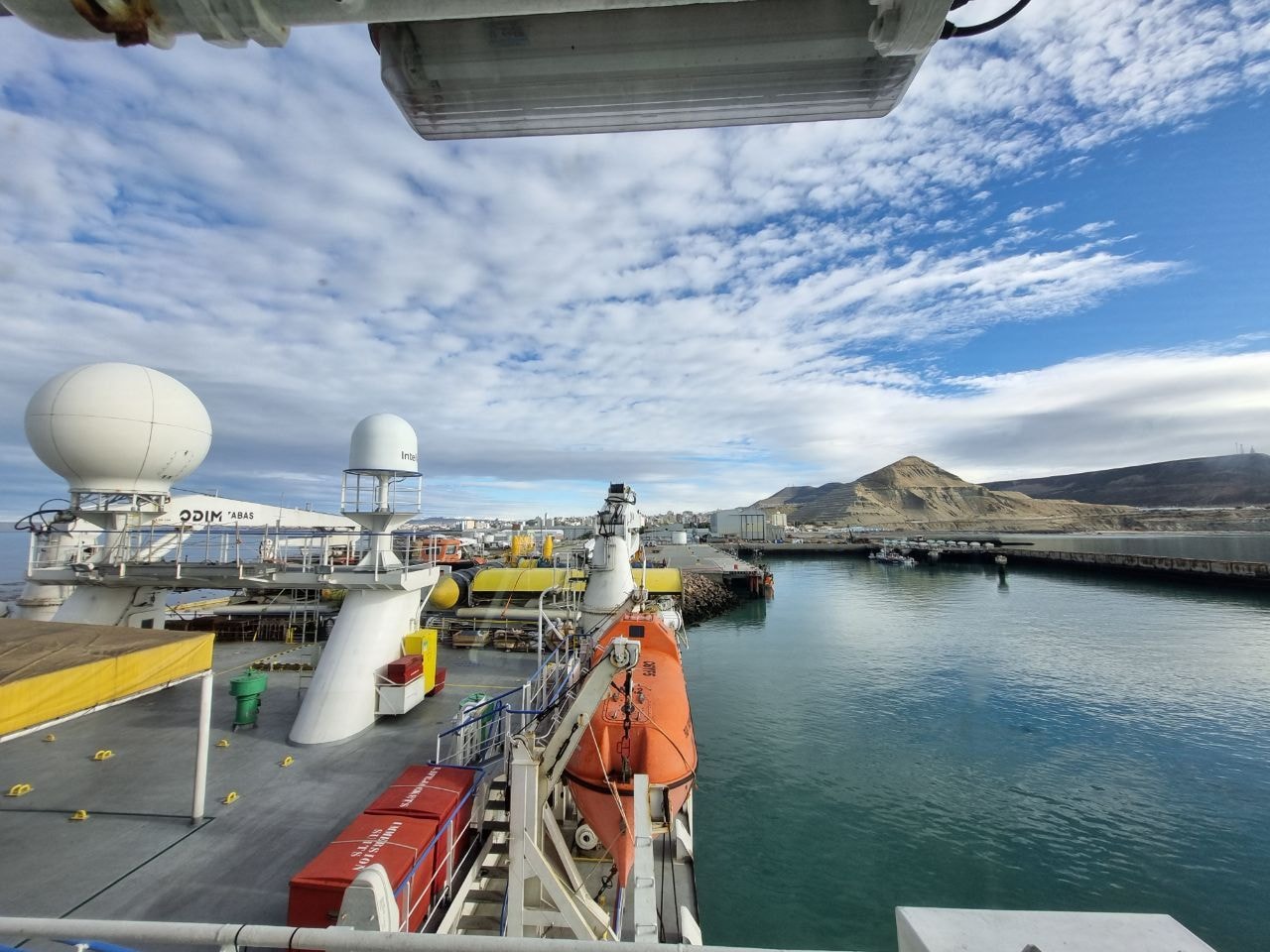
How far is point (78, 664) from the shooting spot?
664 cm

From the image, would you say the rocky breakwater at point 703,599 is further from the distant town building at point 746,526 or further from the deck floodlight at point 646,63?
the distant town building at point 746,526

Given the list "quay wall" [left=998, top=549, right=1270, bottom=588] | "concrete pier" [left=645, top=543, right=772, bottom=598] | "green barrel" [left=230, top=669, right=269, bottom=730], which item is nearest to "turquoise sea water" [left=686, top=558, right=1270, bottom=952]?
"green barrel" [left=230, top=669, right=269, bottom=730]

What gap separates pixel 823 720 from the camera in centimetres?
1839

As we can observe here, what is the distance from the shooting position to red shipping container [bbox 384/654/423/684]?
12352 mm

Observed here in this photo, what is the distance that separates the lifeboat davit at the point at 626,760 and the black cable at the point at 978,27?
6.80 m

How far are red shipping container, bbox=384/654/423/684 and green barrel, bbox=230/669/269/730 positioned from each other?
282cm

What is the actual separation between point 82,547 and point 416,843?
1582cm

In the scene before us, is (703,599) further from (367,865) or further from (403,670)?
(367,865)

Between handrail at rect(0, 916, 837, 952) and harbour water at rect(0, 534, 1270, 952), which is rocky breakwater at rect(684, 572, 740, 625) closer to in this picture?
harbour water at rect(0, 534, 1270, 952)

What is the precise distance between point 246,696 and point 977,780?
1881 centimetres

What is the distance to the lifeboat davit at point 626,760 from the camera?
8125mm

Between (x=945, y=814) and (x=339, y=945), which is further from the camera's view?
(x=945, y=814)

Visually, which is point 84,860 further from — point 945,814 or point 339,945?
point 945,814

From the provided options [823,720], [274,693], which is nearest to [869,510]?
[823,720]
